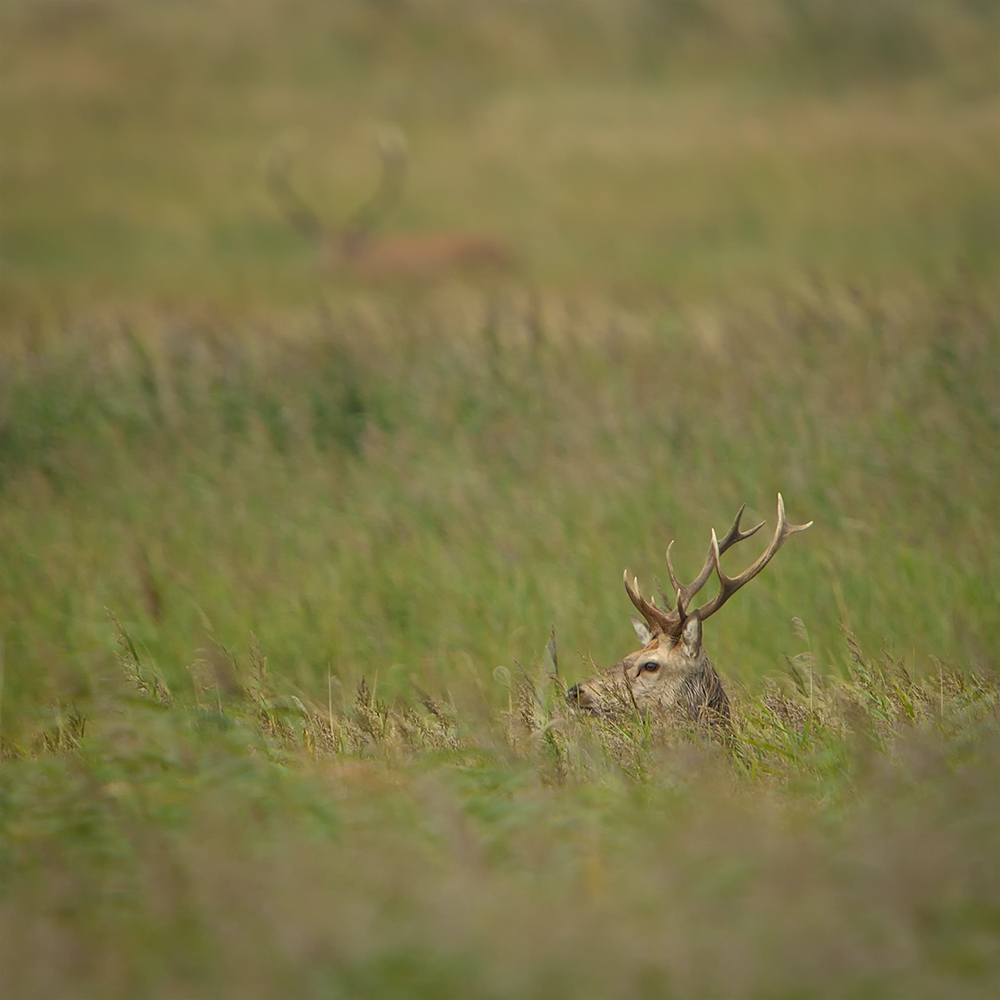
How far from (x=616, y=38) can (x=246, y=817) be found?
41.7m

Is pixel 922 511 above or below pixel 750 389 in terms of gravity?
below

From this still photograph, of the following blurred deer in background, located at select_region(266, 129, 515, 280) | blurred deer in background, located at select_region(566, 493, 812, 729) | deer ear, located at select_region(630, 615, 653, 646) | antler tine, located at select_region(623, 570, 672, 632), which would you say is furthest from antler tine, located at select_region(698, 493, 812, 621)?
blurred deer in background, located at select_region(266, 129, 515, 280)

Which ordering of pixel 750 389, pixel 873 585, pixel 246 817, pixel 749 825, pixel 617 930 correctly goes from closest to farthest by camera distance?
pixel 617 930
pixel 749 825
pixel 246 817
pixel 873 585
pixel 750 389

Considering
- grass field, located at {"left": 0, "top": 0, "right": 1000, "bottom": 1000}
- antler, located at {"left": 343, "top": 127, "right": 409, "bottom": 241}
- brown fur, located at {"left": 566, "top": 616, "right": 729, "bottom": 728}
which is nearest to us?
grass field, located at {"left": 0, "top": 0, "right": 1000, "bottom": 1000}

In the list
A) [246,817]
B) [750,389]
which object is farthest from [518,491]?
[246,817]

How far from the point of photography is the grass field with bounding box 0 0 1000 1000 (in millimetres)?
2584

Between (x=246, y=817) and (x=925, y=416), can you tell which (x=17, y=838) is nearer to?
(x=246, y=817)

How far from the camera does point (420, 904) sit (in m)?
2.66

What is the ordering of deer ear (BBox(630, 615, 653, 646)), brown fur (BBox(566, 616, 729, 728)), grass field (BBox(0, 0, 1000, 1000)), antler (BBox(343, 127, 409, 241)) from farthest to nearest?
1. antler (BBox(343, 127, 409, 241))
2. deer ear (BBox(630, 615, 653, 646))
3. brown fur (BBox(566, 616, 729, 728))
4. grass field (BBox(0, 0, 1000, 1000))

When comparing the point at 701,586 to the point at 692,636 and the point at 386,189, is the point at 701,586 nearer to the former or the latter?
the point at 692,636

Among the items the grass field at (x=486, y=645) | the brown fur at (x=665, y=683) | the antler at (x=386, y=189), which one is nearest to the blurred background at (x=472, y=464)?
the grass field at (x=486, y=645)

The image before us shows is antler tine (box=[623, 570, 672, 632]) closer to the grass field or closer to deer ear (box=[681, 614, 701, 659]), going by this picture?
deer ear (box=[681, 614, 701, 659])

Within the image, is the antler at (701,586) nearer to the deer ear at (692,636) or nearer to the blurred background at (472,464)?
the deer ear at (692,636)

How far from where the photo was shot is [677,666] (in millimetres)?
4711
